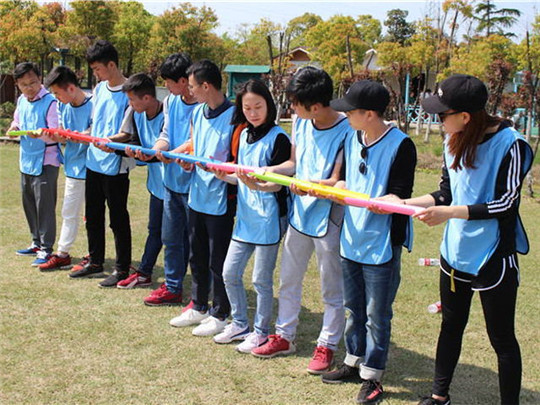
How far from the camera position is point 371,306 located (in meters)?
3.48

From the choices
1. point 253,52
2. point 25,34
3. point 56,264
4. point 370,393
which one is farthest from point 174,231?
point 253,52

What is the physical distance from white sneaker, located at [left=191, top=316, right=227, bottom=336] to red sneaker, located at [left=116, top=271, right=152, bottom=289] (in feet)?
3.98

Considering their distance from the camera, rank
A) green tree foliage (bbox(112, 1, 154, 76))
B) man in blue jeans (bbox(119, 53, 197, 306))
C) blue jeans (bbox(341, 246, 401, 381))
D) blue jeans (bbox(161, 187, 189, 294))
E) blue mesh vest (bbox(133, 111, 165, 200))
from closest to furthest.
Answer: blue jeans (bbox(341, 246, 401, 381)), man in blue jeans (bbox(119, 53, 197, 306)), blue jeans (bbox(161, 187, 189, 294)), blue mesh vest (bbox(133, 111, 165, 200)), green tree foliage (bbox(112, 1, 154, 76))

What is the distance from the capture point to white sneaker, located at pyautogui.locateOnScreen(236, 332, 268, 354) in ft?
13.9

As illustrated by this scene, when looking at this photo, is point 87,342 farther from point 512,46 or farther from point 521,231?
point 512,46

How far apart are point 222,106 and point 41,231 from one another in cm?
293

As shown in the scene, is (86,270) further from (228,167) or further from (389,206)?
(389,206)

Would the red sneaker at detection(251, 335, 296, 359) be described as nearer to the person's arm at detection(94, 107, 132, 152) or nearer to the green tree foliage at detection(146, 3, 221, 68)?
the person's arm at detection(94, 107, 132, 152)

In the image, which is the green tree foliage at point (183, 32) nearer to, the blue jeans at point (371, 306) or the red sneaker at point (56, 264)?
the red sneaker at point (56, 264)

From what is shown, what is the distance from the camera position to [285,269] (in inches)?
160

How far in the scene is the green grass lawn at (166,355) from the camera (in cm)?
364

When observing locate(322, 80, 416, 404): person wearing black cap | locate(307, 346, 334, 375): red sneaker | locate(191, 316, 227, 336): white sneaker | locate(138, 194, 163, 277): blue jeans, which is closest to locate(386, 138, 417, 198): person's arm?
locate(322, 80, 416, 404): person wearing black cap

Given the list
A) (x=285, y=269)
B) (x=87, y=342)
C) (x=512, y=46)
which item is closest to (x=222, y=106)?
(x=285, y=269)

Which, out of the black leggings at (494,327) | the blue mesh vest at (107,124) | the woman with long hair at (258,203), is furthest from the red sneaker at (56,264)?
the black leggings at (494,327)
